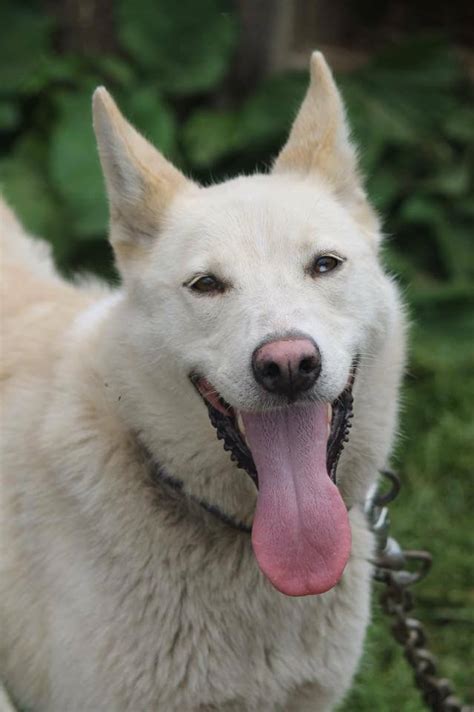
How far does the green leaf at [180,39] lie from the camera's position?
20.6 ft

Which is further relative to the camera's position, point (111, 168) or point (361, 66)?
point (361, 66)

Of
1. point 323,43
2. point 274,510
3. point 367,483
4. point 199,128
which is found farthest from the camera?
point 323,43

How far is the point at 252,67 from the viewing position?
6.51 meters

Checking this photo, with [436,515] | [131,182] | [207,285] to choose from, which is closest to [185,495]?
[207,285]

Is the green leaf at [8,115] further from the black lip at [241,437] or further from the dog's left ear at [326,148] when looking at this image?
the black lip at [241,437]

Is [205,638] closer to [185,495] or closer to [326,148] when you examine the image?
[185,495]

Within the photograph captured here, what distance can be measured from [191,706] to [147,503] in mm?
571

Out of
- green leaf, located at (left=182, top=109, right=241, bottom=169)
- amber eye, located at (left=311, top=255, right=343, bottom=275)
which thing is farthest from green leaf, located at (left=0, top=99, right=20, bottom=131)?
amber eye, located at (left=311, top=255, right=343, bottom=275)

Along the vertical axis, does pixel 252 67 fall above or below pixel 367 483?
above

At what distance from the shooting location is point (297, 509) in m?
2.54

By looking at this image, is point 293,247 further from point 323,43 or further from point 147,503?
point 323,43

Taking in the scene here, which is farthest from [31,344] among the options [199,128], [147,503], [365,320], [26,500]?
[199,128]

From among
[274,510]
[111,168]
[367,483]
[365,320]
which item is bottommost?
[367,483]

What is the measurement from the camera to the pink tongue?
8.35 feet
